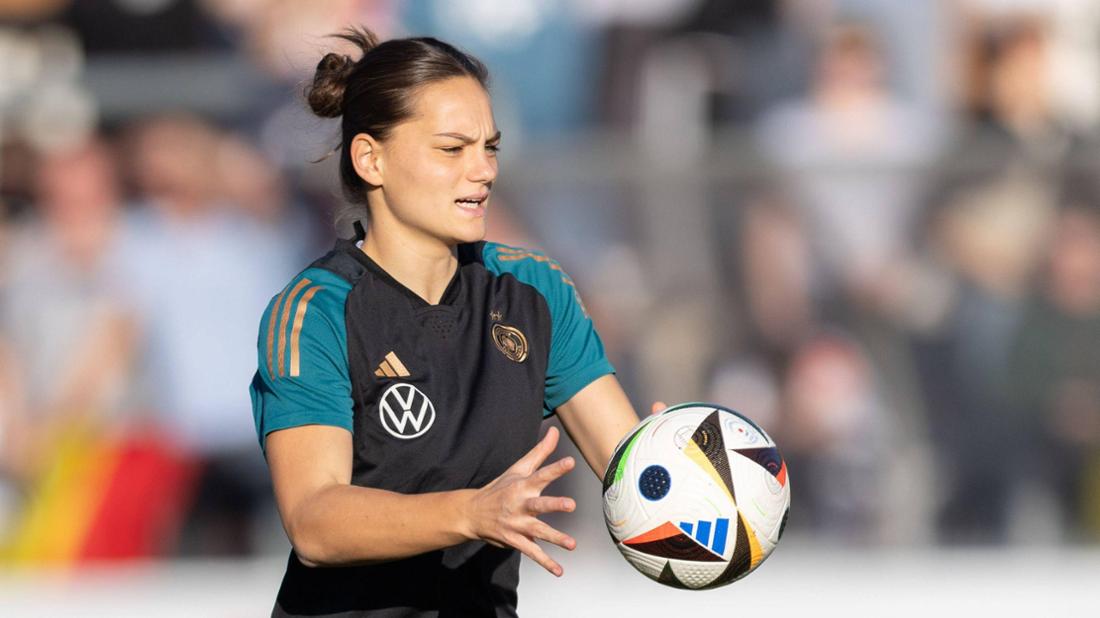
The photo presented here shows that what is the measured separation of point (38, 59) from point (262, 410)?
6193 millimetres

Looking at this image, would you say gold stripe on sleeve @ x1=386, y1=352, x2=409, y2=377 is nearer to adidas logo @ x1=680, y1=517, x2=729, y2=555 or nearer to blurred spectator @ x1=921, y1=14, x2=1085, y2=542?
adidas logo @ x1=680, y1=517, x2=729, y2=555

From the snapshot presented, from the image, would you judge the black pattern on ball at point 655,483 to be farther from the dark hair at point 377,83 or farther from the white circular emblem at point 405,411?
the dark hair at point 377,83

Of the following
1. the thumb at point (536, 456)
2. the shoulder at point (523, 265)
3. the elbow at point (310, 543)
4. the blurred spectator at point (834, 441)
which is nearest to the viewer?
the thumb at point (536, 456)

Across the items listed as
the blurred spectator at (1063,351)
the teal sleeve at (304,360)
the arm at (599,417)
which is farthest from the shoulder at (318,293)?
the blurred spectator at (1063,351)

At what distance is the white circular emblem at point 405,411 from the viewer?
3.08 meters

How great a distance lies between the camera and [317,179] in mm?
8102

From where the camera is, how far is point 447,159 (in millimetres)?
3170

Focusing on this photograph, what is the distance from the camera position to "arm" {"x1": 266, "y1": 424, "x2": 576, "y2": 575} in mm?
2533

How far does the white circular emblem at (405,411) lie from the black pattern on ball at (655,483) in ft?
1.58

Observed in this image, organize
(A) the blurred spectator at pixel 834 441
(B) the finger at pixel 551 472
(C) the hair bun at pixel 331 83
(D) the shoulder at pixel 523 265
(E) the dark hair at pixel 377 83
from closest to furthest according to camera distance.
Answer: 1. (B) the finger at pixel 551 472
2. (E) the dark hair at pixel 377 83
3. (C) the hair bun at pixel 331 83
4. (D) the shoulder at pixel 523 265
5. (A) the blurred spectator at pixel 834 441

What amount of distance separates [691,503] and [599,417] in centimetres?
47

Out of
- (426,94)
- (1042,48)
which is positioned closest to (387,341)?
(426,94)

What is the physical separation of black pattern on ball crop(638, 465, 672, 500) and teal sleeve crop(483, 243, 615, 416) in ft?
1.40

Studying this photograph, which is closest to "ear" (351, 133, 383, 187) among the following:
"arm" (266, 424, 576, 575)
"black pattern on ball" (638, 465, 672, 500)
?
"arm" (266, 424, 576, 575)
